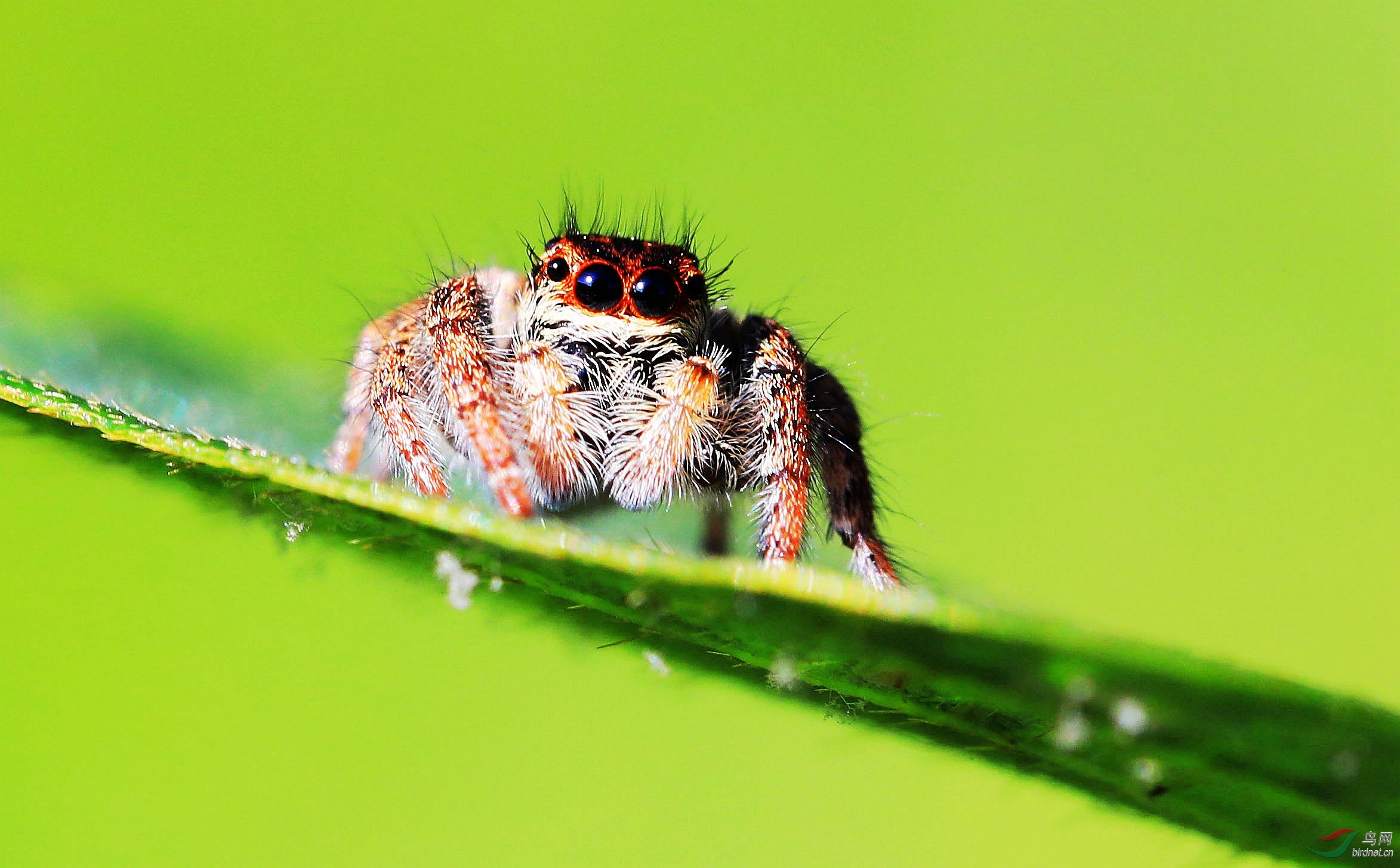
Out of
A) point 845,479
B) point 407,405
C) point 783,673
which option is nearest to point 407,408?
point 407,405

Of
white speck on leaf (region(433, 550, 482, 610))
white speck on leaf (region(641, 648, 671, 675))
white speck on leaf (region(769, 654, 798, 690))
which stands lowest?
white speck on leaf (region(769, 654, 798, 690))

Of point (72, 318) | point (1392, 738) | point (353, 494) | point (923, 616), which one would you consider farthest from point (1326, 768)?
point (72, 318)

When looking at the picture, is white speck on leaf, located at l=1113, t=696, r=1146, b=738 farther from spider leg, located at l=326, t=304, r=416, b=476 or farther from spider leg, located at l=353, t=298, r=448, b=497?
spider leg, located at l=326, t=304, r=416, b=476

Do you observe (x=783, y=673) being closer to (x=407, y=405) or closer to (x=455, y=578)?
(x=455, y=578)

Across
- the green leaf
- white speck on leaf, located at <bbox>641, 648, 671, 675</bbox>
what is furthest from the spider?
the green leaf

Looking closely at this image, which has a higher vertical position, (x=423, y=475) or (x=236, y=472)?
(x=423, y=475)

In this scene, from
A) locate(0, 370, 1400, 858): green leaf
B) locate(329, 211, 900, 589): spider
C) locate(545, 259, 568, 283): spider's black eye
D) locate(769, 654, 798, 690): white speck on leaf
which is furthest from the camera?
locate(545, 259, 568, 283): spider's black eye

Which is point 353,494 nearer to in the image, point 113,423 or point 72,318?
point 113,423
